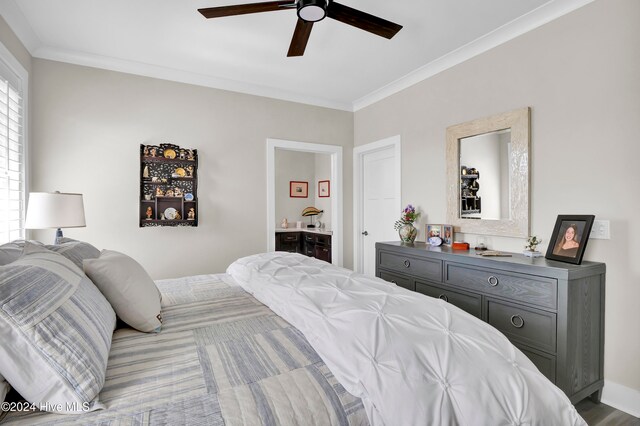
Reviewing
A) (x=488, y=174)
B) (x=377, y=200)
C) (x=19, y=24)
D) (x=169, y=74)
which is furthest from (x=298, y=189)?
(x=19, y=24)

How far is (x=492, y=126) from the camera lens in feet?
8.71

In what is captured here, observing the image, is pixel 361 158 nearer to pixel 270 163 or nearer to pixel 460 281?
pixel 270 163

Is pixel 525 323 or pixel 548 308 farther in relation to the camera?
pixel 525 323

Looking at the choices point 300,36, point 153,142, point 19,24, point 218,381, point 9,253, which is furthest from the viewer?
point 153,142

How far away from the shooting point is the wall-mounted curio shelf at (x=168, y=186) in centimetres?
318

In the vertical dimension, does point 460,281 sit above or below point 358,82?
below

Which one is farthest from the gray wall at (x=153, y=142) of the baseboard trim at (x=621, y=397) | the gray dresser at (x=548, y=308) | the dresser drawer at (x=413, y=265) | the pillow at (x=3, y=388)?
the baseboard trim at (x=621, y=397)

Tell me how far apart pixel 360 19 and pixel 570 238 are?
1946 mm

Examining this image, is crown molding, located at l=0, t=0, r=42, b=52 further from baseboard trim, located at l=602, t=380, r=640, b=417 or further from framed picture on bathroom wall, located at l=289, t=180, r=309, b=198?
baseboard trim, located at l=602, t=380, r=640, b=417

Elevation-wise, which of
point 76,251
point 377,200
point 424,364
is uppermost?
point 377,200

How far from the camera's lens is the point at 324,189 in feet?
20.3

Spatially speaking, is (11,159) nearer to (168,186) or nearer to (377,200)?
(168,186)

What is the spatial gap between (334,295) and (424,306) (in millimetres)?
372

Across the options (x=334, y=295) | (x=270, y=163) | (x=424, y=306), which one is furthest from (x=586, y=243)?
(x=270, y=163)
